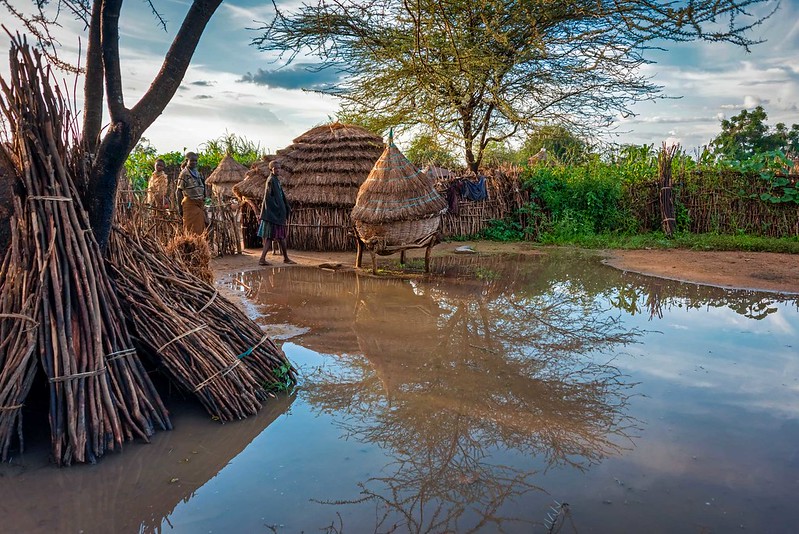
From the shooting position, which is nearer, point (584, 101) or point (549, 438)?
point (549, 438)

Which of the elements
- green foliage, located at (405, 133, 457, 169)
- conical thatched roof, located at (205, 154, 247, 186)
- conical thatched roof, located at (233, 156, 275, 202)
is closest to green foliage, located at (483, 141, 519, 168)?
green foliage, located at (405, 133, 457, 169)

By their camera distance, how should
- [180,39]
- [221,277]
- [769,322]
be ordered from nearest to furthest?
[180,39] → [769,322] → [221,277]

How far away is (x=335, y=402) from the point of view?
3812mm

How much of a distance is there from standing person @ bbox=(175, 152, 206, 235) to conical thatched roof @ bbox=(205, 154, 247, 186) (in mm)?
7352

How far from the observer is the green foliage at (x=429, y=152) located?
1395cm

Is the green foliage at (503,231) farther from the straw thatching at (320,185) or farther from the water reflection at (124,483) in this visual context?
the water reflection at (124,483)

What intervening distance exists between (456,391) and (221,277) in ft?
17.8

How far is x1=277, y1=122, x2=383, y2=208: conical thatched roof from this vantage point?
11.1 metres

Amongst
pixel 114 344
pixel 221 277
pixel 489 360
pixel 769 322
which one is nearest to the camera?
pixel 114 344

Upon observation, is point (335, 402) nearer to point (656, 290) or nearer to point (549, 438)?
point (549, 438)

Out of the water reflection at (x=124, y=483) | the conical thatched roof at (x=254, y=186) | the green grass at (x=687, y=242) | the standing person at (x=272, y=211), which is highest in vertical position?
the conical thatched roof at (x=254, y=186)

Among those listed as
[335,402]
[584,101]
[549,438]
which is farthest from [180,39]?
[584,101]

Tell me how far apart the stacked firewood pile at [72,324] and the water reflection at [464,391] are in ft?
3.09

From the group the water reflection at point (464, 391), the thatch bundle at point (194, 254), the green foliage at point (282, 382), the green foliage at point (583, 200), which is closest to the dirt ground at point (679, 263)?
the green foliage at point (583, 200)
